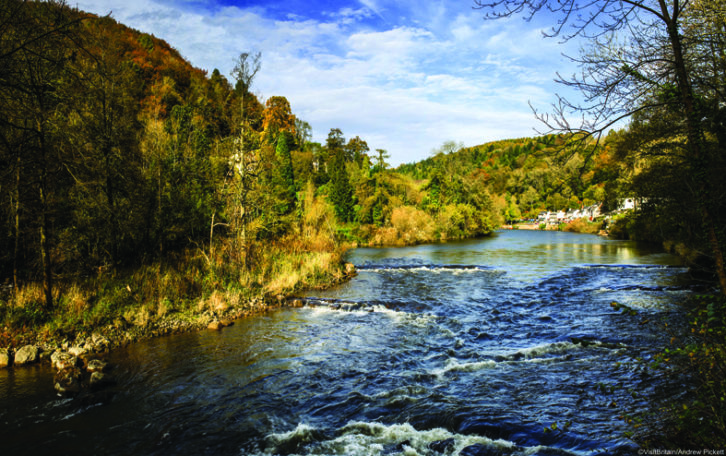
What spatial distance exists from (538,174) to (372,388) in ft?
311

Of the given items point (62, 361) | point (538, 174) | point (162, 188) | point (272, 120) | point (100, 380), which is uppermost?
point (538, 174)

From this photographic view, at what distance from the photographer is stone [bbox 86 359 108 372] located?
7.56 metres

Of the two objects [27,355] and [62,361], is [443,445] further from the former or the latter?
[27,355]

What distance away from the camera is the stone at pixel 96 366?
24.8ft

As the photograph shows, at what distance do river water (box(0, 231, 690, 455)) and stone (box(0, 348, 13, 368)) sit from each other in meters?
0.43

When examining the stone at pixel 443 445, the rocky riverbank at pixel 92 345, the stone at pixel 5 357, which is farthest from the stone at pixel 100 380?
the stone at pixel 443 445

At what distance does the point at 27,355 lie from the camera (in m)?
7.98

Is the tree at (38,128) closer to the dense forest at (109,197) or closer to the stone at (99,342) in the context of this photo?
the dense forest at (109,197)

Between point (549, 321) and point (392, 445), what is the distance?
777 cm

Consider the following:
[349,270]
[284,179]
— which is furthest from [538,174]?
[349,270]

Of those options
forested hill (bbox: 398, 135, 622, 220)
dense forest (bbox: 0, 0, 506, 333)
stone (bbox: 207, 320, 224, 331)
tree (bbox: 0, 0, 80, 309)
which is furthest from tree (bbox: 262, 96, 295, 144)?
forested hill (bbox: 398, 135, 622, 220)

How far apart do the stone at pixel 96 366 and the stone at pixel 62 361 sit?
34 centimetres

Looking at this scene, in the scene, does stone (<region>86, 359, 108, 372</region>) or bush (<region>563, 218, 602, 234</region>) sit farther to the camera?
bush (<region>563, 218, 602, 234</region>)

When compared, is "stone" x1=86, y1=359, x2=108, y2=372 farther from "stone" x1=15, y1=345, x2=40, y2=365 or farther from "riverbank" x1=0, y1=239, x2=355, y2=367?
"stone" x1=15, y1=345, x2=40, y2=365
